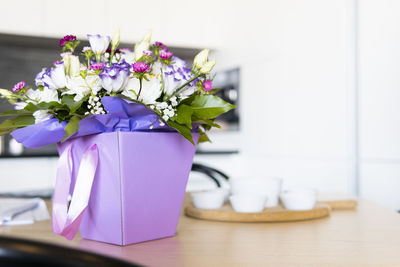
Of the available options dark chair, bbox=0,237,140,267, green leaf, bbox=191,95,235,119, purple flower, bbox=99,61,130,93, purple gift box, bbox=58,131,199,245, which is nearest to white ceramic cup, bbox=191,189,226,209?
purple gift box, bbox=58,131,199,245

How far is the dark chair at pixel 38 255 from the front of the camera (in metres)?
0.32

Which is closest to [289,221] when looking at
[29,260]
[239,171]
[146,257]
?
[146,257]

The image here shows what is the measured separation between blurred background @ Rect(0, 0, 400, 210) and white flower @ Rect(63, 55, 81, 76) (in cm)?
189

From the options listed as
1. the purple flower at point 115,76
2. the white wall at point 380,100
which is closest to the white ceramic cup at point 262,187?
the purple flower at point 115,76

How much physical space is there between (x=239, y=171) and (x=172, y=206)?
315 centimetres

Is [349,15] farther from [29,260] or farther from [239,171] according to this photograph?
[29,260]

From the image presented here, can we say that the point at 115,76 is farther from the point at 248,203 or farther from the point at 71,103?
the point at 248,203

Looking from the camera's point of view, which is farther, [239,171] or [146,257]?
A: [239,171]

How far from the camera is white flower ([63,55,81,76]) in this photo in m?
0.88

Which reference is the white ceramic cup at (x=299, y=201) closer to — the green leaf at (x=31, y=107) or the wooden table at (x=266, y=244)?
the wooden table at (x=266, y=244)

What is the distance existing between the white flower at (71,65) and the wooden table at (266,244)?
1.08 feet

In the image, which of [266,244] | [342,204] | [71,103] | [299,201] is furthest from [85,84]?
[342,204]

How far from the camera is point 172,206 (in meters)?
0.97

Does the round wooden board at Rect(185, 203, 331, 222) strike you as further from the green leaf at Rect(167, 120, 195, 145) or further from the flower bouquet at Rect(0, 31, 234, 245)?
the green leaf at Rect(167, 120, 195, 145)
